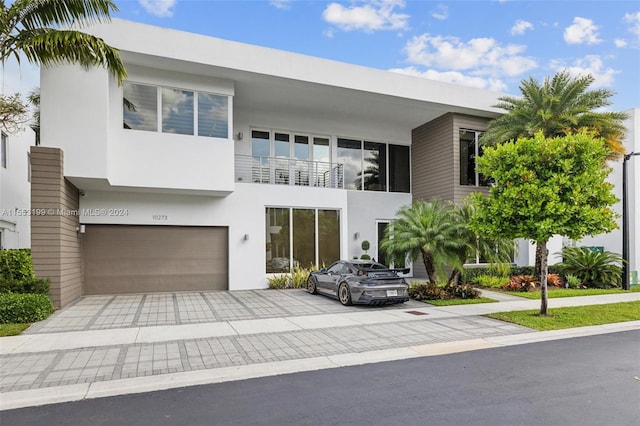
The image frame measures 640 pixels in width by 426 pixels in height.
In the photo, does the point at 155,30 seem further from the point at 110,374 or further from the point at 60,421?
the point at 60,421

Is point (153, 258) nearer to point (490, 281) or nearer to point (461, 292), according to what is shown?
point (461, 292)

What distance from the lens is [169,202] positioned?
1359 centimetres

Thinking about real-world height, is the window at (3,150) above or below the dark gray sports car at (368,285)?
above

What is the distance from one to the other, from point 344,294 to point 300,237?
14.6 feet

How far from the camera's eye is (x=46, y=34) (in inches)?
357

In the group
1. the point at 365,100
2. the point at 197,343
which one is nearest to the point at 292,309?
the point at 197,343

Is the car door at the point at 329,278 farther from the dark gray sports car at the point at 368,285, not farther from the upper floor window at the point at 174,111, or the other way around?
the upper floor window at the point at 174,111

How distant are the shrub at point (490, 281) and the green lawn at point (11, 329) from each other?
47.0ft

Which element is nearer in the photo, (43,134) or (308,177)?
(43,134)

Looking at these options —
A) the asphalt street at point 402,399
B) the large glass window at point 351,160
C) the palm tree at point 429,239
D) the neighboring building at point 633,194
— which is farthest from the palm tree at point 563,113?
the asphalt street at point 402,399

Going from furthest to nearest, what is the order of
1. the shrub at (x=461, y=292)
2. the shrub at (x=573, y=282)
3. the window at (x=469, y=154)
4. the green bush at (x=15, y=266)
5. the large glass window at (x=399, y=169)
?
the large glass window at (x=399, y=169), the window at (x=469, y=154), the shrub at (x=573, y=282), the shrub at (x=461, y=292), the green bush at (x=15, y=266)

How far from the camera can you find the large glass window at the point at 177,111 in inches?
497

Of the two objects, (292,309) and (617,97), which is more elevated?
(617,97)

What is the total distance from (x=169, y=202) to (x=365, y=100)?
8181 mm
